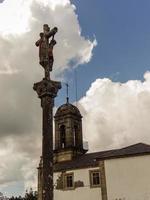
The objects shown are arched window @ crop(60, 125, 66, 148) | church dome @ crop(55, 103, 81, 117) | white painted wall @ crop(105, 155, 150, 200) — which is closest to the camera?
white painted wall @ crop(105, 155, 150, 200)

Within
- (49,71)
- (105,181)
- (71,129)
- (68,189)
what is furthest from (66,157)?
(49,71)

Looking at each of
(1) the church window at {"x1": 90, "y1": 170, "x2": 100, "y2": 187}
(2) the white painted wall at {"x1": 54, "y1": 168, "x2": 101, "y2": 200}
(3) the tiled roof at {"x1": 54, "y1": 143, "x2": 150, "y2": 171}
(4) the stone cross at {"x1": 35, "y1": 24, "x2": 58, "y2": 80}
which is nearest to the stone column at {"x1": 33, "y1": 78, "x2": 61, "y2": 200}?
(4) the stone cross at {"x1": 35, "y1": 24, "x2": 58, "y2": 80}

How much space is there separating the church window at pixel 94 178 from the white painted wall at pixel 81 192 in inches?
14.7

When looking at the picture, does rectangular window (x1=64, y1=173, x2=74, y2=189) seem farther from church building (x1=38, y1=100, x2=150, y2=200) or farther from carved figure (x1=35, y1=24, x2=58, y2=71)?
carved figure (x1=35, y1=24, x2=58, y2=71)

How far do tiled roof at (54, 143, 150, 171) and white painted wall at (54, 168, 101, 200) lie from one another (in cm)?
76

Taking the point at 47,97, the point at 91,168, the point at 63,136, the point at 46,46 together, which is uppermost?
the point at 63,136

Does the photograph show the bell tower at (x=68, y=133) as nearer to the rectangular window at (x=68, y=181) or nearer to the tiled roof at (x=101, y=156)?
the tiled roof at (x=101, y=156)

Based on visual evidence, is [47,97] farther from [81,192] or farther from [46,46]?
[81,192]

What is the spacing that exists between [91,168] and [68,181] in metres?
2.90

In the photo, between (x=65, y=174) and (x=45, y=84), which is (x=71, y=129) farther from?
(x=45, y=84)

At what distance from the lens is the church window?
110 ft

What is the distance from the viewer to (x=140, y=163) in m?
29.8

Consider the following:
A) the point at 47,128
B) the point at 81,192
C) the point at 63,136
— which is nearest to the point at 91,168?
the point at 81,192

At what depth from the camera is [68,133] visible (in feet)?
136
